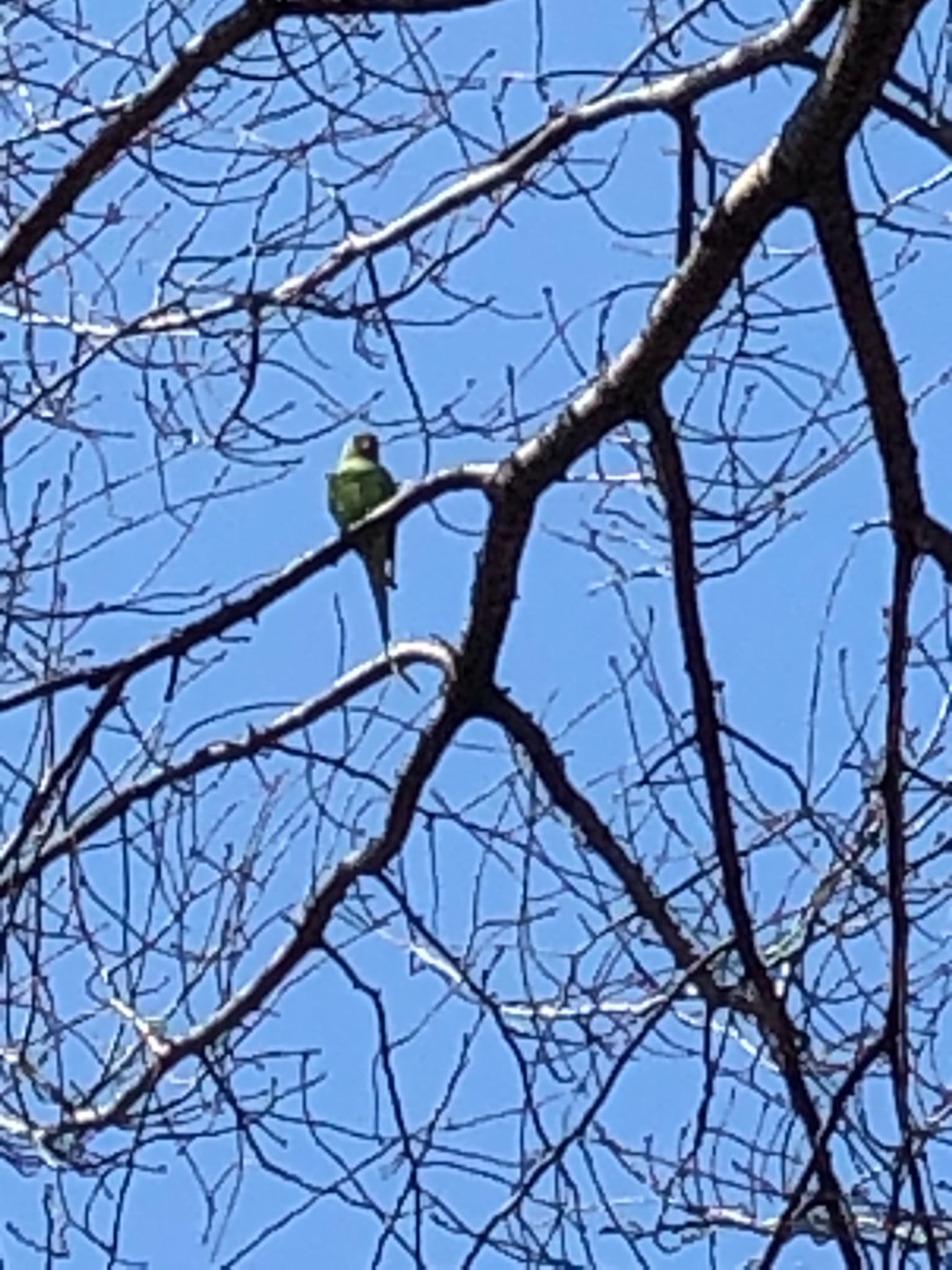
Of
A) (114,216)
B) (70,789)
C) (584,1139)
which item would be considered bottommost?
(584,1139)

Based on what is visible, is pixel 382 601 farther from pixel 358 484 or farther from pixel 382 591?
pixel 358 484

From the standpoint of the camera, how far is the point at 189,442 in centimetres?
352

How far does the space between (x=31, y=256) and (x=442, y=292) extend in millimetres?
536

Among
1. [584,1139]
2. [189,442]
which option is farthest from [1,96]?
[584,1139]

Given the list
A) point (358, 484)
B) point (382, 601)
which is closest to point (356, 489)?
point (358, 484)

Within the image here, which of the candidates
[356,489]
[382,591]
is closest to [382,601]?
[382,591]

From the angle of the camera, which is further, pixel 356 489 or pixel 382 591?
pixel 356 489

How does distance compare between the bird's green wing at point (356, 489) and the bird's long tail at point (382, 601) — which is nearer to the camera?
the bird's long tail at point (382, 601)

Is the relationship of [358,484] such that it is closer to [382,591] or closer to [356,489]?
[356,489]

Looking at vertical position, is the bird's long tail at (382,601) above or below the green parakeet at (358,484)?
below

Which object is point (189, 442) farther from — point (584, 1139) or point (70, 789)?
point (584, 1139)

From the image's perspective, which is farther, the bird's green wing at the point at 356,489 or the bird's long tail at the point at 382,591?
the bird's green wing at the point at 356,489

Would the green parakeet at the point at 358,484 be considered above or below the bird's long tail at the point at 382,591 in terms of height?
above

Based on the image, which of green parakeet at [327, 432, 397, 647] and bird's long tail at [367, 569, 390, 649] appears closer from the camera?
bird's long tail at [367, 569, 390, 649]
